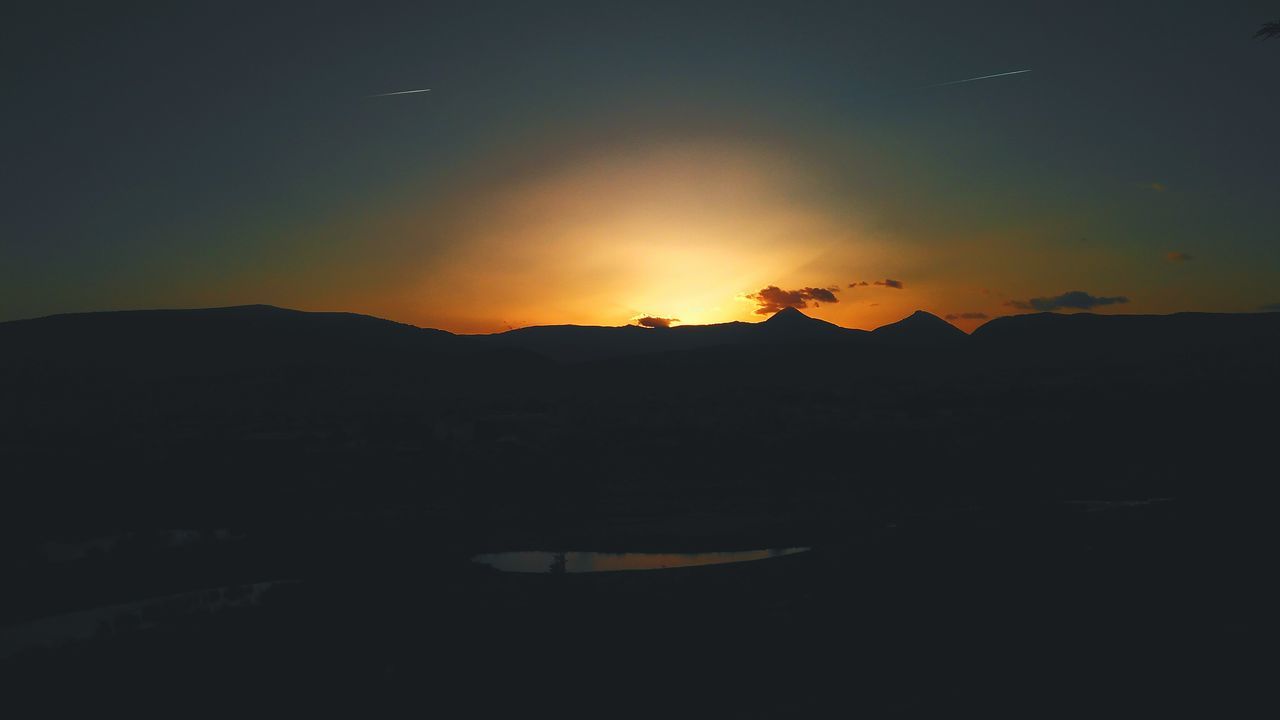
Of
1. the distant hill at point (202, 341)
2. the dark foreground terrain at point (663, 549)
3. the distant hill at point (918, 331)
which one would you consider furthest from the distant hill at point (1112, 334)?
the distant hill at point (202, 341)

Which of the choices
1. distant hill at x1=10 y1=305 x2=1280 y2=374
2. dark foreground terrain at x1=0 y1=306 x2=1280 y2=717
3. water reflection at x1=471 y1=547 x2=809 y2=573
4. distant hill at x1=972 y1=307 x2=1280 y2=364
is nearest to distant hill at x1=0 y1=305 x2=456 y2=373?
distant hill at x1=10 y1=305 x2=1280 y2=374

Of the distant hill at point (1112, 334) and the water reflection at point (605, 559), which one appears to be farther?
the distant hill at point (1112, 334)

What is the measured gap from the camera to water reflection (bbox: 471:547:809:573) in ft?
70.4

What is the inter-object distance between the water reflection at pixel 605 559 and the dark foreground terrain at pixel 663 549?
2.77 ft

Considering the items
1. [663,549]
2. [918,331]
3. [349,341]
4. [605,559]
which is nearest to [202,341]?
[349,341]

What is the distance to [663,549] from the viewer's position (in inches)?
938

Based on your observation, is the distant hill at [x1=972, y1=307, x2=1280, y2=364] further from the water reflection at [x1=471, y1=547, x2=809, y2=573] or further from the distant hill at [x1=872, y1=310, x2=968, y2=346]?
the water reflection at [x1=471, y1=547, x2=809, y2=573]

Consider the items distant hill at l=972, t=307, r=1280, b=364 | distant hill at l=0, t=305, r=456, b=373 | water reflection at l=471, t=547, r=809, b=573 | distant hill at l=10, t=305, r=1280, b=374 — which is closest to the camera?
water reflection at l=471, t=547, r=809, b=573

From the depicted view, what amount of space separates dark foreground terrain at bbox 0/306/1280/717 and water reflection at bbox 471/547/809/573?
2.77 feet

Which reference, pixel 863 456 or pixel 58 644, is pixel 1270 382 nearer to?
pixel 863 456

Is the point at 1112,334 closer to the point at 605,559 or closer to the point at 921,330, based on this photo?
the point at 921,330

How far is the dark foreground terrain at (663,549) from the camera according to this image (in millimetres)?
11852

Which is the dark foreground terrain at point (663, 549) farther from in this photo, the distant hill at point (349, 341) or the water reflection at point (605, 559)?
the distant hill at point (349, 341)

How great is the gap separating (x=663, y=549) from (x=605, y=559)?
79.0 inches
